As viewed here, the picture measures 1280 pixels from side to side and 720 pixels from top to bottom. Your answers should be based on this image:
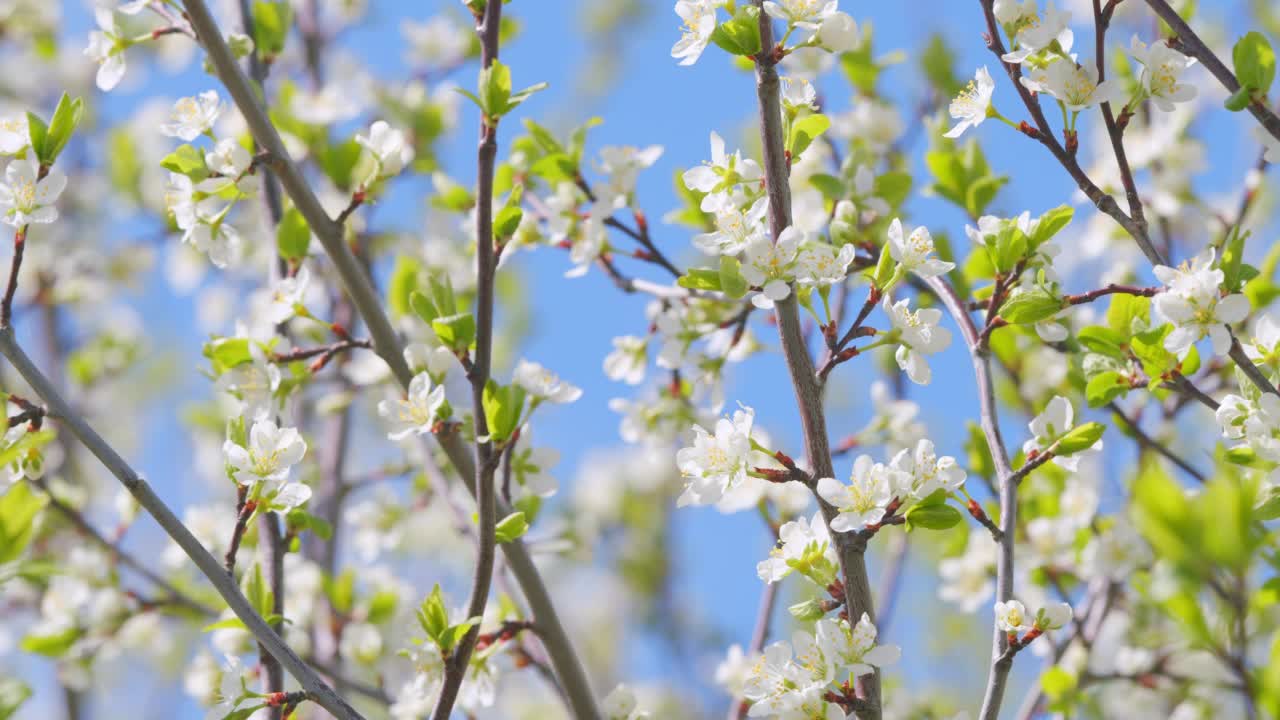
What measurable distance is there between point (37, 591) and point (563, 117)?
3116mm

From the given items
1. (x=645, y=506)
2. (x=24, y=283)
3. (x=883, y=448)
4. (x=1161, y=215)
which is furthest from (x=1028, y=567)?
(x=24, y=283)

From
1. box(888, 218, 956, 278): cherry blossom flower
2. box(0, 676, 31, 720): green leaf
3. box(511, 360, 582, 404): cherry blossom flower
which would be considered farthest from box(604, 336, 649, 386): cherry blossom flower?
box(0, 676, 31, 720): green leaf

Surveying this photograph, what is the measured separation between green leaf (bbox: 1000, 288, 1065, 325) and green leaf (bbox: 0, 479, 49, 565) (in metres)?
1.27

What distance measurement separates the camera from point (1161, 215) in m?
2.74

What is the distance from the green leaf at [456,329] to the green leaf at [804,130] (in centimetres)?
48

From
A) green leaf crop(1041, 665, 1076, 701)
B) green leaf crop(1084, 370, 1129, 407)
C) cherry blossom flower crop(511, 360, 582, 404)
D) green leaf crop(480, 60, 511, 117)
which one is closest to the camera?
green leaf crop(480, 60, 511, 117)

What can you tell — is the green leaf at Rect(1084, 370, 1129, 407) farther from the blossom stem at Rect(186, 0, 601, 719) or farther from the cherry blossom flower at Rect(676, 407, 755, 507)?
the blossom stem at Rect(186, 0, 601, 719)

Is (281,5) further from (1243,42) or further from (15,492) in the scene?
(1243,42)

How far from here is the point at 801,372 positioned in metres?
1.41

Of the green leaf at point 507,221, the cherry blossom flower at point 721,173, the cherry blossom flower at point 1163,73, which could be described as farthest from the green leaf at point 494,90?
the cherry blossom flower at point 1163,73

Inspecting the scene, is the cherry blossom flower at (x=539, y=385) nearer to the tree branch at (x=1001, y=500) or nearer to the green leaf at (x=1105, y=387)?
the tree branch at (x=1001, y=500)

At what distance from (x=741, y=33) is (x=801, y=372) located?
42 centimetres

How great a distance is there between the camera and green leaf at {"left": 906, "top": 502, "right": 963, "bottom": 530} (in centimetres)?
145

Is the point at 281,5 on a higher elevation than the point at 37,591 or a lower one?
higher
